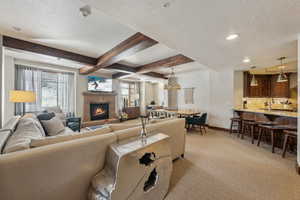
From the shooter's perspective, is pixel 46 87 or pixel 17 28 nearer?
pixel 17 28

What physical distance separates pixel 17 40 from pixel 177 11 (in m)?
3.67

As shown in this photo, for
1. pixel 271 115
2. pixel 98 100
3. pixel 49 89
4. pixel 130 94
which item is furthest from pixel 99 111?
pixel 271 115

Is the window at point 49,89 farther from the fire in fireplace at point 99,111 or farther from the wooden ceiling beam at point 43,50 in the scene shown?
the wooden ceiling beam at point 43,50

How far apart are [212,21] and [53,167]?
2613mm

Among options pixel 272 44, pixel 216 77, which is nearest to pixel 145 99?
pixel 216 77

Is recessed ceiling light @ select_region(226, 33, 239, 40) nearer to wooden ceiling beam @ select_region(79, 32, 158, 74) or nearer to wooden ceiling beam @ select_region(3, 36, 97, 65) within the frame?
wooden ceiling beam @ select_region(79, 32, 158, 74)

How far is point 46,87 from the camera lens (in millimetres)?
4684

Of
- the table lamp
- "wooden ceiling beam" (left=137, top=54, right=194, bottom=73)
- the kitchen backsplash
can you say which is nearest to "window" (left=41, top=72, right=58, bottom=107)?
the table lamp

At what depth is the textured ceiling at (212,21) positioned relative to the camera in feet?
4.57

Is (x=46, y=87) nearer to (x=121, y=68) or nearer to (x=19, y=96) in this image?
(x=19, y=96)

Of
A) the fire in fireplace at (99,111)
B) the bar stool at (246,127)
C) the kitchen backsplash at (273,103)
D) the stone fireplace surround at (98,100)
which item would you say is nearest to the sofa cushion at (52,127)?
the stone fireplace surround at (98,100)

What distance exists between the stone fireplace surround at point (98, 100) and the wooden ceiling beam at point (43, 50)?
7.03 ft

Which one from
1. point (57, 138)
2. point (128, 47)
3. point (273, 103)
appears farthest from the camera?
point (273, 103)

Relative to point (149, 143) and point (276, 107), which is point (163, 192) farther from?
point (276, 107)
